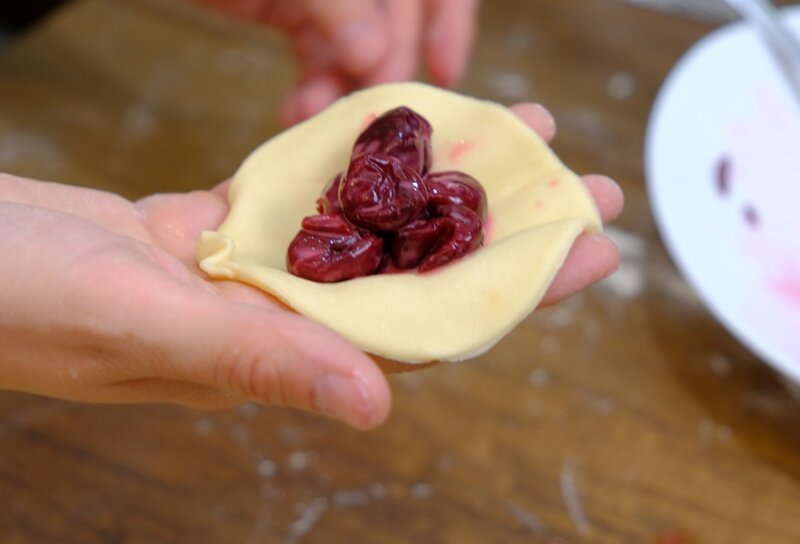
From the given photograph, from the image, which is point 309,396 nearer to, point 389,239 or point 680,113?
point 389,239

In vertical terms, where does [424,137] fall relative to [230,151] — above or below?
above

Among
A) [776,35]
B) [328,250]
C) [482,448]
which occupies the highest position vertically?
[776,35]

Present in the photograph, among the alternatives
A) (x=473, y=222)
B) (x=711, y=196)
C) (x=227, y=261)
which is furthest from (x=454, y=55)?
(x=227, y=261)

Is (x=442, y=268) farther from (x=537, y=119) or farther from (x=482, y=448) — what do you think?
(x=482, y=448)

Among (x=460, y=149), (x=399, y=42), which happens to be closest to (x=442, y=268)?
(x=460, y=149)

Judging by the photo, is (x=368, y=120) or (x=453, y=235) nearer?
(x=453, y=235)

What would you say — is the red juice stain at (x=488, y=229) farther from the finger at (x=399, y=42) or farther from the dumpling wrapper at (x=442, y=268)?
the finger at (x=399, y=42)
